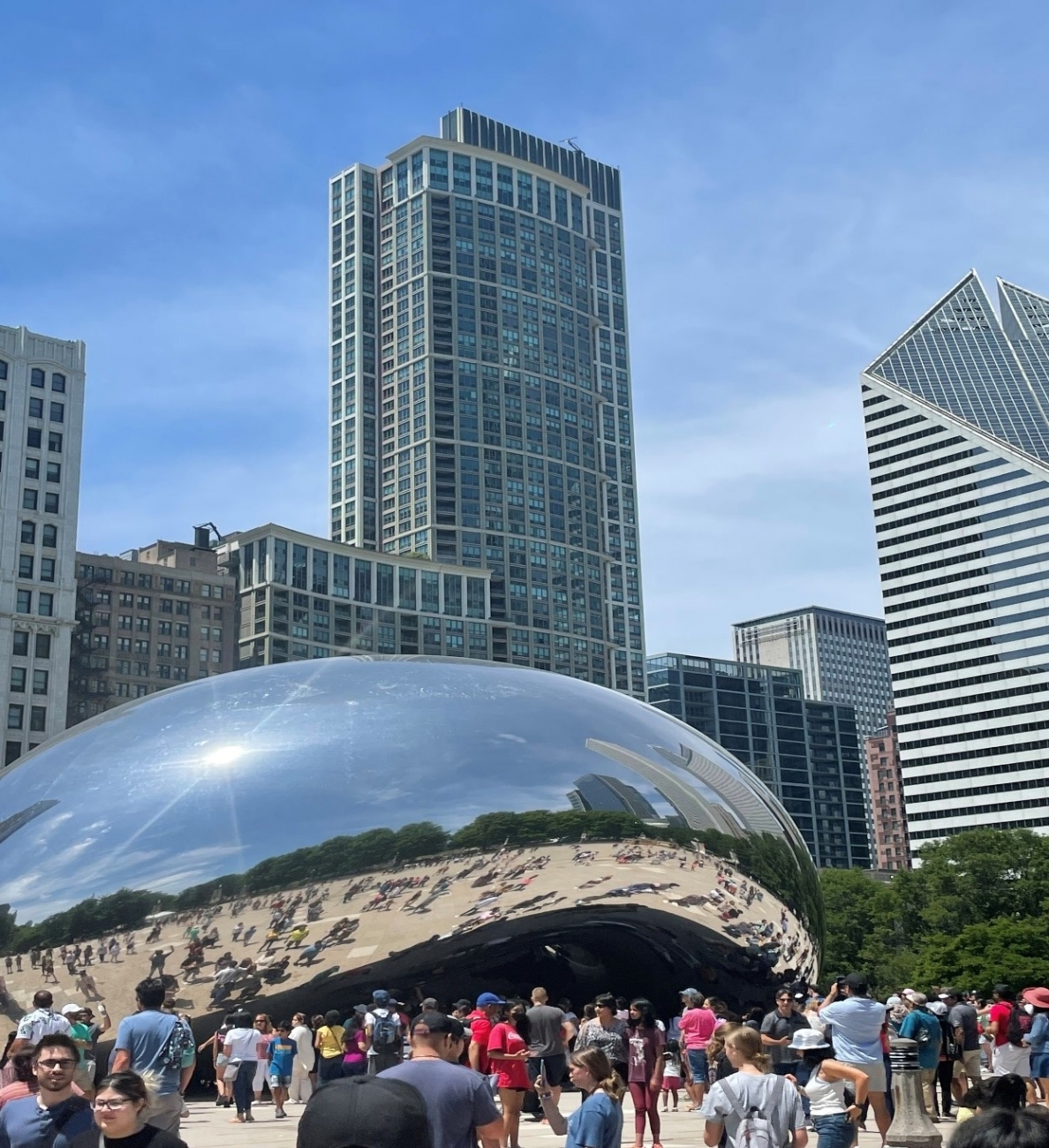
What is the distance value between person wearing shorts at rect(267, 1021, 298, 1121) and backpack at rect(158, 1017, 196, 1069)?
4.90 m

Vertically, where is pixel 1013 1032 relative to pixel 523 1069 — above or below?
below

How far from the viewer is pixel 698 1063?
1491cm

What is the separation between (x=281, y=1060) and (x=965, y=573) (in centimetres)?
14710

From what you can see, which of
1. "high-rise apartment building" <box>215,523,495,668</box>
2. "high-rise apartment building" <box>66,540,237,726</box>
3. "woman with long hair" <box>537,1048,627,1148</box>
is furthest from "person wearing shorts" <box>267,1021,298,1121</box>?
"high-rise apartment building" <box>215,523,495,668</box>

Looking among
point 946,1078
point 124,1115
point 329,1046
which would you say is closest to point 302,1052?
point 329,1046

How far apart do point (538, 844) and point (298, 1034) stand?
3440 millimetres

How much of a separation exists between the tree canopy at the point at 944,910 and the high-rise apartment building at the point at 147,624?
5170 cm

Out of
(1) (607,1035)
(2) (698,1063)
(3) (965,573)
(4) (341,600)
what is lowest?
(2) (698,1063)

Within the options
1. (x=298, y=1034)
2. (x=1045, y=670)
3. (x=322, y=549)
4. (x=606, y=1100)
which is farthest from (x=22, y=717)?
(x=1045, y=670)

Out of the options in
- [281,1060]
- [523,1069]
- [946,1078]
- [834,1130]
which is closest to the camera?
[834,1130]

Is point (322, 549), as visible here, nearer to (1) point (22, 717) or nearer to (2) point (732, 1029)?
(1) point (22, 717)

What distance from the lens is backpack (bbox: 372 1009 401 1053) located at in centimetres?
1302

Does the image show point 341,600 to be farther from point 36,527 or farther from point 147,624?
point 36,527

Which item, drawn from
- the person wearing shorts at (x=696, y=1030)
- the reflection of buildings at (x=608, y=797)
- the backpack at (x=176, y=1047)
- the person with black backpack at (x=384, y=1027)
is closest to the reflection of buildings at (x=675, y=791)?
the reflection of buildings at (x=608, y=797)
